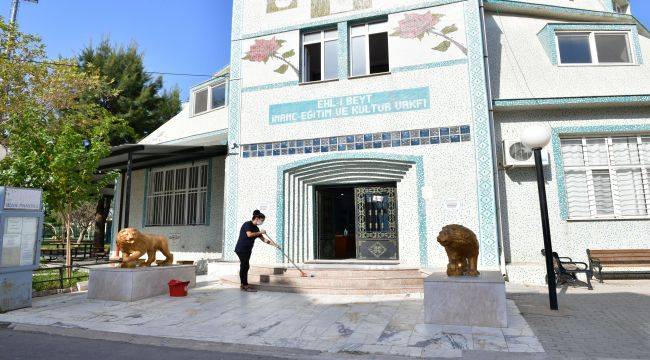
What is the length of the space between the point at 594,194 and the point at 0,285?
461 inches

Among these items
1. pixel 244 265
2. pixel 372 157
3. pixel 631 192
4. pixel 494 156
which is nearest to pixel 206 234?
pixel 244 265

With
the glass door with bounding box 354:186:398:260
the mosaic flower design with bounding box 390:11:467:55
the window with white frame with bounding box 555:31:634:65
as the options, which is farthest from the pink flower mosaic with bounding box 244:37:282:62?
the window with white frame with bounding box 555:31:634:65

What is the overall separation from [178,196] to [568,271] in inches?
444

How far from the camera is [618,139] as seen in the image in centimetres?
924

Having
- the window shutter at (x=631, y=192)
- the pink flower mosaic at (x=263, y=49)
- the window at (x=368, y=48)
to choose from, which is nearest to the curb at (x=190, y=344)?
the window at (x=368, y=48)

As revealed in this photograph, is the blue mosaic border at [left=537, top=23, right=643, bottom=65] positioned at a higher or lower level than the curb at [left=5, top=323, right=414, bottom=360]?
higher

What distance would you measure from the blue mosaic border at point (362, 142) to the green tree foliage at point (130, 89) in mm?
13448

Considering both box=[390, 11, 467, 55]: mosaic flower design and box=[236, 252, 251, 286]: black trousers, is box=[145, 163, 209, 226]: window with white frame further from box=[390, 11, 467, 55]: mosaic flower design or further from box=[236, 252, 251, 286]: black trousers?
box=[390, 11, 467, 55]: mosaic flower design

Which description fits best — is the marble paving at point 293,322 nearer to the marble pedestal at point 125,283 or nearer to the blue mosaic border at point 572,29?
the marble pedestal at point 125,283

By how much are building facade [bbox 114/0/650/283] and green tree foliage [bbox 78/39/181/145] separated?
42.4 feet

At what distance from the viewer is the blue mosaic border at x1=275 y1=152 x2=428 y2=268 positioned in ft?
29.4

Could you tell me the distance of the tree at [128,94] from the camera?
2139 cm

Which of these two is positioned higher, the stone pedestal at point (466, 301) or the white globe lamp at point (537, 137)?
the white globe lamp at point (537, 137)

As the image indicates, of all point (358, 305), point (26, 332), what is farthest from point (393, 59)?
point (26, 332)
